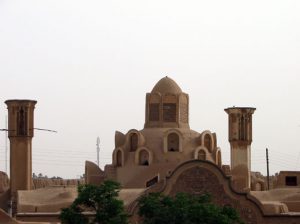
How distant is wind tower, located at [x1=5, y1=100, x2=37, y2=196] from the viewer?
72.5 m

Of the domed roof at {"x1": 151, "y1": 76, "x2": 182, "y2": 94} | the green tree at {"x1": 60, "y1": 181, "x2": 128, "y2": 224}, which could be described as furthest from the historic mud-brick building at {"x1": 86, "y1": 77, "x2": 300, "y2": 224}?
the green tree at {"x1": 60, "y1": 181, "x2": 128, "y2": 224}

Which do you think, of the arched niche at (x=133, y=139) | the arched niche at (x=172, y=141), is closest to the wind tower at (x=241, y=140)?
the arched niche at (x=172, y=141)

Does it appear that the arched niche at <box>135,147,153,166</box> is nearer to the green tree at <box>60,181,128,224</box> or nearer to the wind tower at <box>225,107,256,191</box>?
the wind tower at <box>225,107,256,191</box>

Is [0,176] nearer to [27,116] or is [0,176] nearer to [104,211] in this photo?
[27,116]

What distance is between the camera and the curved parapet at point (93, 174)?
73.1 m

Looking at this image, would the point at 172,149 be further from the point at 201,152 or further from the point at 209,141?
the point at 209,141

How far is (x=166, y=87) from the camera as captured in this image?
244ft

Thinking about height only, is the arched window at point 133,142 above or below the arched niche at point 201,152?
above

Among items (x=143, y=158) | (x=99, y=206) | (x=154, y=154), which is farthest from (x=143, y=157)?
(x=99, y=206)

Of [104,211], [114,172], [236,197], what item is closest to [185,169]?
[236,197]

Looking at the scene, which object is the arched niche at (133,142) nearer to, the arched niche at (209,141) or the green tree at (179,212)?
the arched niche at (209,141)

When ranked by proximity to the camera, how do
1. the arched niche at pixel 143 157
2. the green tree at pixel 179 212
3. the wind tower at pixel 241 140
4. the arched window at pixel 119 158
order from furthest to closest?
the wind tower at pixel 241 140, the arched window at pixel 119 158, the arched niche at pixel 143 157, the green tree at pixel 179 212

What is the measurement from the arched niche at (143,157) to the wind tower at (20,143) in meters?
6.67

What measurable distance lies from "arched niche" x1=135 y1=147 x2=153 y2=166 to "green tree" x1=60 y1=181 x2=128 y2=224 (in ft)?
69.8
